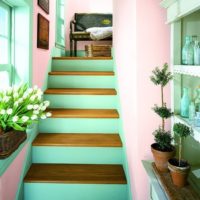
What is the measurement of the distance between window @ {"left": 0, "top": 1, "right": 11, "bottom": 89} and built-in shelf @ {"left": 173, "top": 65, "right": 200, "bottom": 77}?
4.29ft

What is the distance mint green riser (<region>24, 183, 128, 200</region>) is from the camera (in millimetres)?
1925

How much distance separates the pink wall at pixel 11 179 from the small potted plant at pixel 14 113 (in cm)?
29

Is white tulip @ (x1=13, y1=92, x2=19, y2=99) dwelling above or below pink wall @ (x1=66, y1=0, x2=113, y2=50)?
below

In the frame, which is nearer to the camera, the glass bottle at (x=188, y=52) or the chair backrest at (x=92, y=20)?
the glass bottle at (x=188, y=52)

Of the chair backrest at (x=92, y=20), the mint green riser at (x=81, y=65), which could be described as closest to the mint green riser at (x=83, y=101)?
the mint green riser at (x=81, y=65)

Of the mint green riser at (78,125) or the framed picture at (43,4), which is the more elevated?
the framed picture at (43,4)

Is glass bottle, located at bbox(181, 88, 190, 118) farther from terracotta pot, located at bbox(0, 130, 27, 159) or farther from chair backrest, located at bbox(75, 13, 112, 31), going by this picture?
chair backrest, located at bbox(75, 13, 112, 31)

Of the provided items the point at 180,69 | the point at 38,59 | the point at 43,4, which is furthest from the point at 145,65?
the point at 43,4

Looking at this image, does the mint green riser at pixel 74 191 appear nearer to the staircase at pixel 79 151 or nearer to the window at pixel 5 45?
the staircase at pixel 79 151

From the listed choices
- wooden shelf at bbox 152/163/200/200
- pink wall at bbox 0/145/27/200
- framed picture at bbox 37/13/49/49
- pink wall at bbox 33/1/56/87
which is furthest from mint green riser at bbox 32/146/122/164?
framed picture at bbox 37/13/49/49

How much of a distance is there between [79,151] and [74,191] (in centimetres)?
37

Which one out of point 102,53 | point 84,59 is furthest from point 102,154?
point 102,53

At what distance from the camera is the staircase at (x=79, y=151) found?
193cm

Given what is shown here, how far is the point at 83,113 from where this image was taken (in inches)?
97.7
